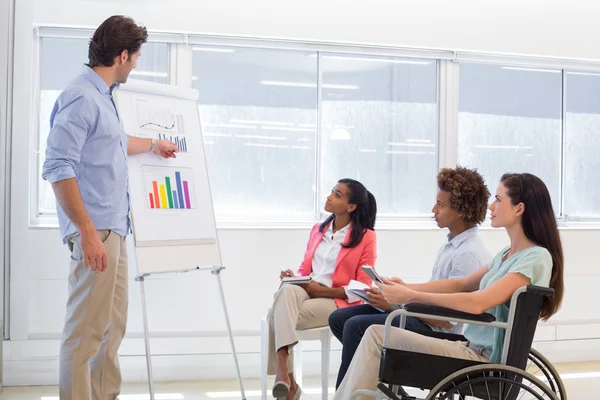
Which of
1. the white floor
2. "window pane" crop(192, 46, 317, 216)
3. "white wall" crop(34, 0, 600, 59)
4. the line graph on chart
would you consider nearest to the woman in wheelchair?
the white floor

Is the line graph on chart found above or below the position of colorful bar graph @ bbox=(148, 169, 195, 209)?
above

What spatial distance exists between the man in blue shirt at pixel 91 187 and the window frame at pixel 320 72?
156 cm

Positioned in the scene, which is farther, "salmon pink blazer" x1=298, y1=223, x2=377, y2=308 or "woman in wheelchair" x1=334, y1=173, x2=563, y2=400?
"salmon pink blazer" x1=298, y1=223, x2=377, y2=308

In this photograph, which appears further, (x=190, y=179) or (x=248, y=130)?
(x=248, y=130)

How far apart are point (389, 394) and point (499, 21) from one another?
3366mm

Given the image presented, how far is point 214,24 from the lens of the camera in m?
4.62

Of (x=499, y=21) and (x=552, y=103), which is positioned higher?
(x=499, y=21)

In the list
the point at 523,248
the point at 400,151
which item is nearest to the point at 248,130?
the point at 400,151

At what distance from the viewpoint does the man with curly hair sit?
10.3 feet

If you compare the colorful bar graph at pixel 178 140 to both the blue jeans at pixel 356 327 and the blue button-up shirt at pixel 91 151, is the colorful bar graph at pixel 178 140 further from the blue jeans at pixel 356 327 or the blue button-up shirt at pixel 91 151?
the blue jeans at pixel 356 327

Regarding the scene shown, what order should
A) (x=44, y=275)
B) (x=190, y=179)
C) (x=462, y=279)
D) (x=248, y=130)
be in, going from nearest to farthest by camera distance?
(x=462, y=279)
(x=190, y=179)
(x=44, y=275)
(x=248, y=130)

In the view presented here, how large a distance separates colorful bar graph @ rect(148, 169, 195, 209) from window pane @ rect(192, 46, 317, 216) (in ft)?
3.19

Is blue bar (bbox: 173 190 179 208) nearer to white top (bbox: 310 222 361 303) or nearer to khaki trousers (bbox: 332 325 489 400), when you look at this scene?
white top (bbox: 310 222 361 303)

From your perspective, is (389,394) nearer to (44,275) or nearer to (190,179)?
(190,179)
